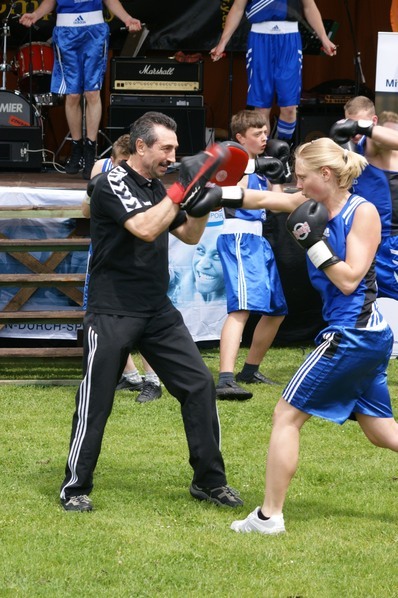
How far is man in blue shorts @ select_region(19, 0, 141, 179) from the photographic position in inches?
371

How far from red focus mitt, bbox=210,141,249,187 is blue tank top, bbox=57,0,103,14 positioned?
4.74 meters

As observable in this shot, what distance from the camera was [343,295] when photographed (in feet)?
15.1

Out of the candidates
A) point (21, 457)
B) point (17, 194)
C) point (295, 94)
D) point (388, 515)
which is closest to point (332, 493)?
point (388, 515)

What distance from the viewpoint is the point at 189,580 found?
419 centimetres

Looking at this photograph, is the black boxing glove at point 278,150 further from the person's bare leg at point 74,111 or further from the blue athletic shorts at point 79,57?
the person's bare leg at point 74,111

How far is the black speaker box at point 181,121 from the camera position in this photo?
34.5ft

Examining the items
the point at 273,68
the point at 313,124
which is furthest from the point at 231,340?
the point at 313,124

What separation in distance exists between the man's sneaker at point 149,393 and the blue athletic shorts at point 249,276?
2.32 ft

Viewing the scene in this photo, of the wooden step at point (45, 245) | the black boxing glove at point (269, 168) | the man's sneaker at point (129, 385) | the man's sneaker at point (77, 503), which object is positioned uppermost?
the black boxing glove at point (269, 168)

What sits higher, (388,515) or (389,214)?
(389,214)

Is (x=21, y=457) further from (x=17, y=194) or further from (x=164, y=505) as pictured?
(x=17, y=194)

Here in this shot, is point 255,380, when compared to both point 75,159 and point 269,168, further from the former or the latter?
point 75,159

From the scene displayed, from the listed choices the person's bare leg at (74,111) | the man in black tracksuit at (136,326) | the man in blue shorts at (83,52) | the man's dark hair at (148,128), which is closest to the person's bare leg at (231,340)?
the man in black tracksuit at (136,326)

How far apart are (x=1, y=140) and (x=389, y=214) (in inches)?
163
